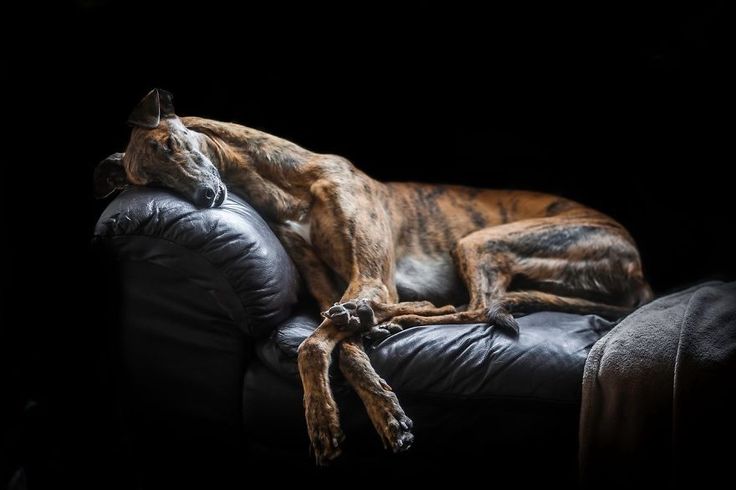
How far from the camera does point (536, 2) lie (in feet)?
10.2

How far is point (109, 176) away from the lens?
2348 millimetres

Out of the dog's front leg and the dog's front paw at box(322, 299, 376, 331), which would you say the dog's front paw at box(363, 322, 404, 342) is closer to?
the dog's front paw at box(322, 299, 376, 331)

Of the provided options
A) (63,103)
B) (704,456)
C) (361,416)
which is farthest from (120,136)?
(704,456)

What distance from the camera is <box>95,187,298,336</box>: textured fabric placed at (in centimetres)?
206

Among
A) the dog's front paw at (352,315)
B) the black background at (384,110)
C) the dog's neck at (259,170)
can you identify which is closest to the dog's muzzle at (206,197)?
the dog's neck at (259,170)

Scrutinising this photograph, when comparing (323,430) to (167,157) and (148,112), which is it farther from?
(148,112)

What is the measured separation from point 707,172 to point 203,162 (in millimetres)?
2005

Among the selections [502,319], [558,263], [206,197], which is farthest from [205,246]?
[558,263]

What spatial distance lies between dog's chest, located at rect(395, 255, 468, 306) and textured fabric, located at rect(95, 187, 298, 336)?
576mm

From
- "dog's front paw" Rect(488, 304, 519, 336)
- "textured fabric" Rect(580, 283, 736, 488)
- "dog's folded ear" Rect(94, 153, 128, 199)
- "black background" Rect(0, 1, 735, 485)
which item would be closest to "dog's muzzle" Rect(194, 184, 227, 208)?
"dog's folded ear" Rect(94, 153, 128, 199)

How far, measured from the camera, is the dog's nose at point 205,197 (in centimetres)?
216

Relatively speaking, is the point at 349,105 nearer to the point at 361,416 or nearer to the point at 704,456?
the point at 361,416

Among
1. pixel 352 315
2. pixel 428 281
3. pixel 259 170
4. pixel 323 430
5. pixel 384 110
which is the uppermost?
pixel 384 110

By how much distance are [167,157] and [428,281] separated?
3.33 feet
